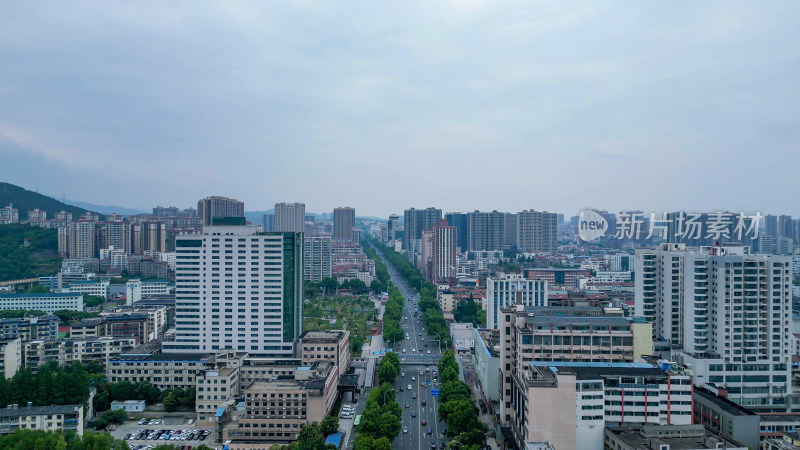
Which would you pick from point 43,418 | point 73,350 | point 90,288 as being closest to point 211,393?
point 43,418

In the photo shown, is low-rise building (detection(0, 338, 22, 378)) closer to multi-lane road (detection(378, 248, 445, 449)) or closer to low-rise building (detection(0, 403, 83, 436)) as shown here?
low-rise building (detection(0, 403, 83, 436))

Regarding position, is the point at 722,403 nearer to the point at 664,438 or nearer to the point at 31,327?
the point at 664,438

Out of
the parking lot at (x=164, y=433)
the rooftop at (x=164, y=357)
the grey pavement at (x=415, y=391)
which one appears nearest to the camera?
the parking lot at (x=164, y=433)

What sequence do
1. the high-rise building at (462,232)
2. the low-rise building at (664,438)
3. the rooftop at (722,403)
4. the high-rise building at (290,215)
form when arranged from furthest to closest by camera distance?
the high-rise building at (290,215) < the high-rise building at (462,232) < the rooftop at (722,403) < the low-rise building at (664,438)

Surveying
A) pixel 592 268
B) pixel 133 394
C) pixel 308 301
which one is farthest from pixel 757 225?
pixel 133 394

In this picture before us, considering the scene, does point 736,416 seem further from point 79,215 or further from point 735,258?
point 79,215

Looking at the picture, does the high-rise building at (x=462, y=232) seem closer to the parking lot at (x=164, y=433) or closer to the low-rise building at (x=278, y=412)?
the parking lot at (x=164, y=433)

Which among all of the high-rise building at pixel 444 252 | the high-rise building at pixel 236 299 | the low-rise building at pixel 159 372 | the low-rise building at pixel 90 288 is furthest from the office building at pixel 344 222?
the low-rise building at pixel 159 372
